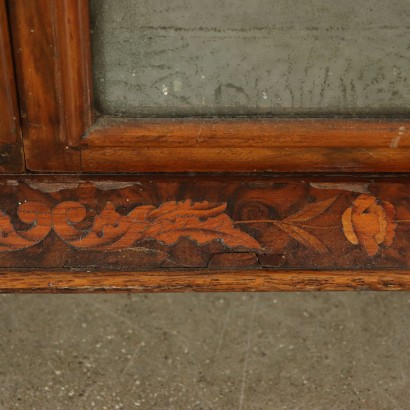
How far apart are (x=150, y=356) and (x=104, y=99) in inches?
16.1

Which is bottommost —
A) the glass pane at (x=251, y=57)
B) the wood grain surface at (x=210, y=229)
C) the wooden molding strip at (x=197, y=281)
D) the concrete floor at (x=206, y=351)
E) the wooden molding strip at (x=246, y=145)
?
the concrete floor at (x=206, y=351)

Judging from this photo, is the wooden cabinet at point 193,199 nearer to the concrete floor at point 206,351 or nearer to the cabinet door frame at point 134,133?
the cabinet door frame at point 134,133

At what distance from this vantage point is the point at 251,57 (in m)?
0.61

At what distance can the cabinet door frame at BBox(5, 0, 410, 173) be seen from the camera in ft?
1.90

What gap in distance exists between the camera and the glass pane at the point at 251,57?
590 millimetres

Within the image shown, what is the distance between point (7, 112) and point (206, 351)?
1.48ft

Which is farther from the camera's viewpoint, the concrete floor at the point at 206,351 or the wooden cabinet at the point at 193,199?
the concrete floor at the point at 206,351

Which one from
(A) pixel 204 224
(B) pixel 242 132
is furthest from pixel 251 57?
(A) pixel 204 224

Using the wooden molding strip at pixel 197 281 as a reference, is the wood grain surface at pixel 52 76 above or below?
above

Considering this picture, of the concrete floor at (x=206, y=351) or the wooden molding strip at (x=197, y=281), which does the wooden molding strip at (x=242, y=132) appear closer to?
the wooden molding strip at (x=197, y=281)

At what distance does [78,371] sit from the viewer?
853 millimetres

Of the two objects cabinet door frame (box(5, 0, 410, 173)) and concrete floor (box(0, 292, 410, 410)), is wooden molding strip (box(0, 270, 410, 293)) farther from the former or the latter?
concrete floor (box(0, 292, 410, 410))

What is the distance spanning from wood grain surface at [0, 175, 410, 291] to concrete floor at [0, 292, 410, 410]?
26 centimetres

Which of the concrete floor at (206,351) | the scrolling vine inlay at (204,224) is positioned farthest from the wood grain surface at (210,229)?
the concrete floor at (206,351)
